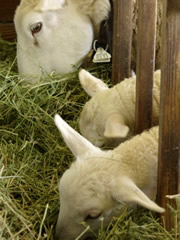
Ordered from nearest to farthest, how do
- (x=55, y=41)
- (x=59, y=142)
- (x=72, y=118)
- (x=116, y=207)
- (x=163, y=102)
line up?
(x=163, y=102), (x=116, y=207), (x=59, y=142), (x=72, y=118), (x=55, y=41)

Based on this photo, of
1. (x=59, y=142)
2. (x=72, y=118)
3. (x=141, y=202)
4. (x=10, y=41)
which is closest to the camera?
(x=141, y=202)

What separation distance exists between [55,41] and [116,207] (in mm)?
1961

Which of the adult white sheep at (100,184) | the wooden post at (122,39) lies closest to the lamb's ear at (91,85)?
the wooden post at (122,39)

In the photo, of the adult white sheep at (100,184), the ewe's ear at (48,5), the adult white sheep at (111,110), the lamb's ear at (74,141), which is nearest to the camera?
the adult white sheep at (100,184)

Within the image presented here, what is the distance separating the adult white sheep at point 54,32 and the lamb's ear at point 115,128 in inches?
52.2

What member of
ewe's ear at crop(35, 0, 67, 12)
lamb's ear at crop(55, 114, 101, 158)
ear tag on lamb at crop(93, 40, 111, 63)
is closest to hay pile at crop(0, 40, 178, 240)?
ear tag on lamb at crop(93, 40, 111, 63)

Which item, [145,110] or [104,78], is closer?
[145,110]

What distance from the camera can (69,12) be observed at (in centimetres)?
366

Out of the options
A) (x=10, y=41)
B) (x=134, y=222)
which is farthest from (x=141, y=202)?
(x=10, y=41)

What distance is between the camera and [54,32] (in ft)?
11.7

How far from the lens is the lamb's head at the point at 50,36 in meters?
3.52

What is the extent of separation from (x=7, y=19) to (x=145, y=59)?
3.00m

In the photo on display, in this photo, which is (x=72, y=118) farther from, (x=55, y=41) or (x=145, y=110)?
(x=145, y=110)

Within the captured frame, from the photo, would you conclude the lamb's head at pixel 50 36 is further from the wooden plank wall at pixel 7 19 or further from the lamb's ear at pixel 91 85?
the wooden plank wall at pixel 7 19
